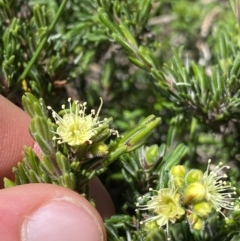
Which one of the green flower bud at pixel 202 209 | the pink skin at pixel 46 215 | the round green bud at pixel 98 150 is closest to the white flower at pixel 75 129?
the round green bud at pixel 98 150

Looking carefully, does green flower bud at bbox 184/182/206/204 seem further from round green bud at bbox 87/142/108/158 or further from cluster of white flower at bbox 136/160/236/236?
round green bud at bbox 87/142/108/158

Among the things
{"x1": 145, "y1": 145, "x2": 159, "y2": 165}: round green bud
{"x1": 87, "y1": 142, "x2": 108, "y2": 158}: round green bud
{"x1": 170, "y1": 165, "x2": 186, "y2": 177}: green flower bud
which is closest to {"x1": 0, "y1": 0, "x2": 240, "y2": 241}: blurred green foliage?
{"x1": 145, "y1": 145, "x2": 159, "y2": 165}: round green bud

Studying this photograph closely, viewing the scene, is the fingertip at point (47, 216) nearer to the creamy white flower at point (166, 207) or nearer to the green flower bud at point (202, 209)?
the creamy white flower at point (166, 207)

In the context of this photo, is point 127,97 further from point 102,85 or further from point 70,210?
point 70,210

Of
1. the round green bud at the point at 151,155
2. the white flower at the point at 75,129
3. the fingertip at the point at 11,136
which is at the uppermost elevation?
the white flower at the point at 75,129

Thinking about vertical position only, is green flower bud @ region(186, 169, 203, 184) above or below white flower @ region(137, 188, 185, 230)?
above

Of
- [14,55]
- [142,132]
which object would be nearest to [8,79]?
[14,55]

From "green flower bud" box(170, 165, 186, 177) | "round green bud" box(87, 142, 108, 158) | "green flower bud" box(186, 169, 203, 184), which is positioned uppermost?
"round green bud" box(87, 142, 108, 158)
